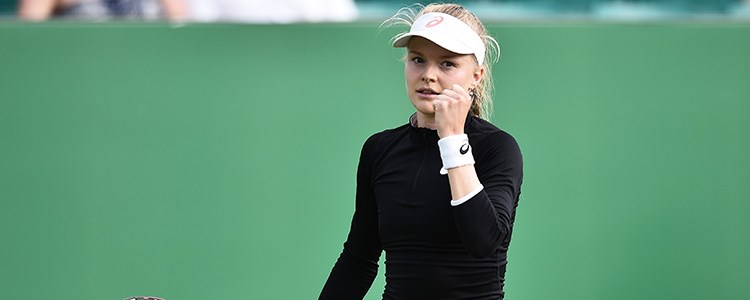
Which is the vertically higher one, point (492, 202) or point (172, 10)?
point (172, 10)

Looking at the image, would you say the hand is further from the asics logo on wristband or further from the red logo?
the red logo

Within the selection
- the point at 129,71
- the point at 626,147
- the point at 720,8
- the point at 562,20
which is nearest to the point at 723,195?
the point at 626,147

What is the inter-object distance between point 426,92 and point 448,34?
0.12 m

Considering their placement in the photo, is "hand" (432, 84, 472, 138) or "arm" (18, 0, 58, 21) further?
"arm" (18, 0, 58, 21)

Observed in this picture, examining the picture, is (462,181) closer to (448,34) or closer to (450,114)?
(450,114)

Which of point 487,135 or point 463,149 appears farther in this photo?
point 487,135

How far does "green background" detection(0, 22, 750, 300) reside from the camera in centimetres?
346

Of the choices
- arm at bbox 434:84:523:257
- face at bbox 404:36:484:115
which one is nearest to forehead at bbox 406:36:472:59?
face at bbox 404:36:484:115

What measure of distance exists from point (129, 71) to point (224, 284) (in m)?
0.74

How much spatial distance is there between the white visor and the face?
0.02 metres

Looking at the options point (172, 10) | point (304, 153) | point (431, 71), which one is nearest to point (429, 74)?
point (431, 71)

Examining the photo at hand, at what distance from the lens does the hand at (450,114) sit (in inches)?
81.8

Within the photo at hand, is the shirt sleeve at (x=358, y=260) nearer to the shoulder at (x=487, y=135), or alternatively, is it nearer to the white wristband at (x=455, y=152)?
the shoulder at (x=487, y=135)

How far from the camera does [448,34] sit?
2207 mm
